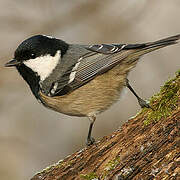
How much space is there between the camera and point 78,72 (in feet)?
12.7

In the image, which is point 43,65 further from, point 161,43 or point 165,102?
point 165,102

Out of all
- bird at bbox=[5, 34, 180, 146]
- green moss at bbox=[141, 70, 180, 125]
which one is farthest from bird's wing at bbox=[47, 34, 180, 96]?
green moss at bbox=[141, 70, 180, 125]

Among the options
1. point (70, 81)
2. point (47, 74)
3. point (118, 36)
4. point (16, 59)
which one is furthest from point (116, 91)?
point (118, 36)

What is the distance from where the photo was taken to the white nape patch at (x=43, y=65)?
399 cm

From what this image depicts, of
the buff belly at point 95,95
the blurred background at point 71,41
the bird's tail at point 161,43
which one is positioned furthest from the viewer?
the blurred background at point 71,41

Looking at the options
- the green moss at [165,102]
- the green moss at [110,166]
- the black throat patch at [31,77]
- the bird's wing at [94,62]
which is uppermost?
the black throat patch at [31,77]

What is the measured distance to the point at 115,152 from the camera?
298 cm

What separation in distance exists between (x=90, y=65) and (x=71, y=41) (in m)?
2.26

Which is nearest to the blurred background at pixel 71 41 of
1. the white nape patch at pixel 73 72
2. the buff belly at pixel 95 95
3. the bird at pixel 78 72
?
the bird at pixel 78 72

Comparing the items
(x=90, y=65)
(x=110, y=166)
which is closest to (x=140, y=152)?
(x=110, y=166)

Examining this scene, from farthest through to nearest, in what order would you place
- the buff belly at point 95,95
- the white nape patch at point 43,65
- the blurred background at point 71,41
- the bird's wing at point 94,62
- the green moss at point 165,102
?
the blurred background at point 71,41 < the white nape patch at point 43,65 < the buff belly at point 95,95 < the bird's wing at point 94,62 < the green moss at point 165,102

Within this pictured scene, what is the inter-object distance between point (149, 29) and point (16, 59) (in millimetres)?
2730

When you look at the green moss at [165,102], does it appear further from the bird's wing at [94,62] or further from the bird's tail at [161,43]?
the bird's wing at [94,62]

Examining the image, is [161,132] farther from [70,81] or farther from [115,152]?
[70,81]
